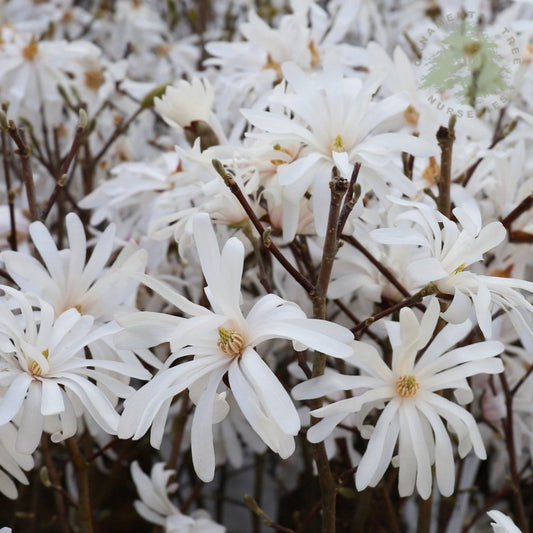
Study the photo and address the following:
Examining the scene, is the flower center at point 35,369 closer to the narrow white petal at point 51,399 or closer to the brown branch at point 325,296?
the narrow white petal at point 51,399

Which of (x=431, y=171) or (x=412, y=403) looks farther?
(x=431, y=171)

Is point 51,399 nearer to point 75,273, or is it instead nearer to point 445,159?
point 75,273

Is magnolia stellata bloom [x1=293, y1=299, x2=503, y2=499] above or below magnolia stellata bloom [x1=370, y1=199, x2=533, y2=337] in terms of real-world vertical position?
below

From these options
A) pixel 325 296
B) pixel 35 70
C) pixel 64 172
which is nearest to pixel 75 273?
pixel 64 172

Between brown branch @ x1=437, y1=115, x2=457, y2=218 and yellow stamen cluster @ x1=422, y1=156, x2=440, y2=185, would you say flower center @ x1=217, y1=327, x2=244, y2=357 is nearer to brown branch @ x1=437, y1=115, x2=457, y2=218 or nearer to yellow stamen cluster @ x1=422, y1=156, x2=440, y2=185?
brown branch @ x1=437, y1=115, x2=457, y2=218

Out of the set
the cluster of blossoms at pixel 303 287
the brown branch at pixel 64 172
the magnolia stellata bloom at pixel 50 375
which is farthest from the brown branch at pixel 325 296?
the brown branch at pixel 64 172

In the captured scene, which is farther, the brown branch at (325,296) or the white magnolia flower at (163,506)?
the white magnolia flower at (163,506)

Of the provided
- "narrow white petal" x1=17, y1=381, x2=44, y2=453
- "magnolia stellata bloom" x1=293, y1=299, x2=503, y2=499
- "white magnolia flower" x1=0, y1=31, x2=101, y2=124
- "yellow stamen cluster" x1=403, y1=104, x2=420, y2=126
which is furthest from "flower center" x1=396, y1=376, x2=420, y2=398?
"white magnolia flower" x1=0, y1=31, x2=101, y2=124
